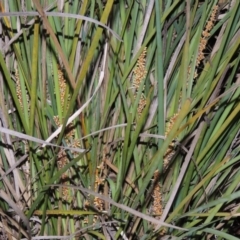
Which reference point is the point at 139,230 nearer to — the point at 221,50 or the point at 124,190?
the point at 124,190

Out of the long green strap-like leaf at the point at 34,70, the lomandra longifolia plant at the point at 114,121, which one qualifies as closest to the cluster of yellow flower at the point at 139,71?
the lomandra longifolia plant at the point at 114,121

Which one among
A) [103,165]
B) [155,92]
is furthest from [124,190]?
[155,92]

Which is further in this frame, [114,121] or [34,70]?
[114,121]

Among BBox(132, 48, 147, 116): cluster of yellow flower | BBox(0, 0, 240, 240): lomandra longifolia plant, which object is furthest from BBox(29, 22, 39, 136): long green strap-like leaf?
BBox(132, 48, 147, 116): cluster of yellow flower

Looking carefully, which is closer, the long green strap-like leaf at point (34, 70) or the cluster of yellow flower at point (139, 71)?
the long green strap-like leaf at point (34, 70)

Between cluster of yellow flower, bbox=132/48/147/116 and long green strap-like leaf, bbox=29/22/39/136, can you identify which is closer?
long green strap-like leaf, bbox=29/22/39/136

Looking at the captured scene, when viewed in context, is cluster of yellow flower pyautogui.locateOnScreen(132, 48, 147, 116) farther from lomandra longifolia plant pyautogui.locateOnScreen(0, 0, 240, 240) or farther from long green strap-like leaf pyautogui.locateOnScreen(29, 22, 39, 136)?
long green strap-like leaf pyautogui.locateOnScreen(29, 22, 39, 136)

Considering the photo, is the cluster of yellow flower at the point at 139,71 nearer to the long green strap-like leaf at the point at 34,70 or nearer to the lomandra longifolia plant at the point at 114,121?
the lomandra longifolia plant at the point at 114,121

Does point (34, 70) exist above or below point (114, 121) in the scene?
above
